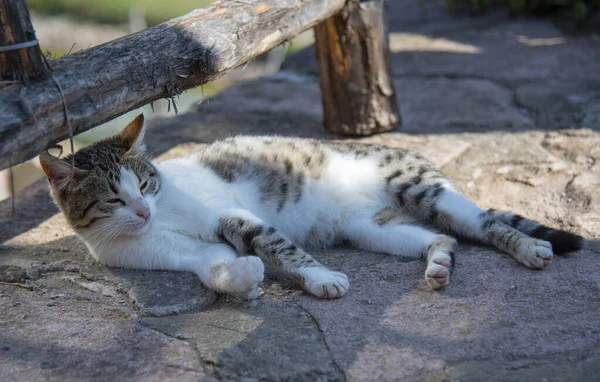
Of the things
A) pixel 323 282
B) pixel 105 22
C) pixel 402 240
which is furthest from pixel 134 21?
pixel 323 282

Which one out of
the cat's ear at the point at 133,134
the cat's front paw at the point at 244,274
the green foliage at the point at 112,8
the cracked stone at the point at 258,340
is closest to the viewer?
the cracked stone at the point at 258,340

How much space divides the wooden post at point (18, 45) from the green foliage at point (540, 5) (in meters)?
5.61

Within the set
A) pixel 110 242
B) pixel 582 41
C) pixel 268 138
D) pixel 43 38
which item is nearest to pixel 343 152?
pixel 268 138

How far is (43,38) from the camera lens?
32.5 ft

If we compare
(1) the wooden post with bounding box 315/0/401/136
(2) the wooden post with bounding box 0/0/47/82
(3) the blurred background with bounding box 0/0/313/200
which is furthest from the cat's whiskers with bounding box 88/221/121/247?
(3) the blurred background with bounding box 0/0/313/200

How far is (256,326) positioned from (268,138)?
1.46 metres

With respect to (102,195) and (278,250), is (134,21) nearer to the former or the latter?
(102,195)

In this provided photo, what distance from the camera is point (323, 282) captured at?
2656 mm

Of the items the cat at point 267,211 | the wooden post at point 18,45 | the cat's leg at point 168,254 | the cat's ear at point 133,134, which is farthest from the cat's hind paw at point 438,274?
the wooden post at point 18,45

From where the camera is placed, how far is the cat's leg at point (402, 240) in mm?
2914

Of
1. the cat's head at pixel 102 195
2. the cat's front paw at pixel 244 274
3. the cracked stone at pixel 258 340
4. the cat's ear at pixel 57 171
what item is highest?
the cat's ear at pixel 57 171

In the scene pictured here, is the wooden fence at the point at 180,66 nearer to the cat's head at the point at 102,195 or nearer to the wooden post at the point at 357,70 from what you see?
the wooden post at the point at 357,70

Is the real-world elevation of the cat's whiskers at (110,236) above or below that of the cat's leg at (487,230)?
above

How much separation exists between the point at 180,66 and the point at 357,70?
1783 mm
